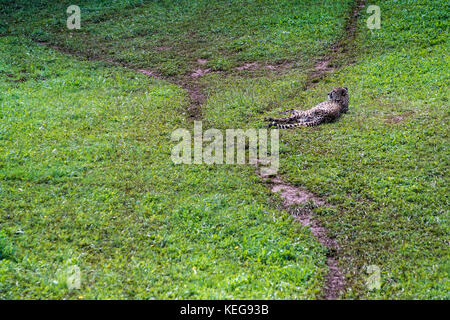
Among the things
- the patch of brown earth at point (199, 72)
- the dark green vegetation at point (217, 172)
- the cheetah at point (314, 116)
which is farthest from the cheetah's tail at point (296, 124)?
the patch of brown earth at point (199, 72)

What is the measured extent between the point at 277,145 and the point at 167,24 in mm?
11254

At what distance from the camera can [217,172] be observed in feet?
32.3

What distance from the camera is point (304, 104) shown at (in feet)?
43.3

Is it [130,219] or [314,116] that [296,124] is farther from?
[130,219]

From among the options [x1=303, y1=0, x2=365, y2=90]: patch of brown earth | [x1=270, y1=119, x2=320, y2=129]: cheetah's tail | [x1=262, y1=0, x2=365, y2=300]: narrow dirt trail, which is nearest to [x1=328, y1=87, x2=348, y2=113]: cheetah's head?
[x1=270, y1=119, x2=320, y2=129]: cheetah's tail

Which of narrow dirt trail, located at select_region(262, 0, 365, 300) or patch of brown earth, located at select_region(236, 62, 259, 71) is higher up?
patch of brown earth, located at select_region(236, 62, 259, 71)

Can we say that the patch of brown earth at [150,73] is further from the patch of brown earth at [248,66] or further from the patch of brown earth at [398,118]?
the patch of brown earth at [398,118]

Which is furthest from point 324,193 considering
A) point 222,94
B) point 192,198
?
point 222,94

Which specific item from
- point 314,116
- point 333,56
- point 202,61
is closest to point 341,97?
point 314,116

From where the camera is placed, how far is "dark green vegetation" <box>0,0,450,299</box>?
6.97m

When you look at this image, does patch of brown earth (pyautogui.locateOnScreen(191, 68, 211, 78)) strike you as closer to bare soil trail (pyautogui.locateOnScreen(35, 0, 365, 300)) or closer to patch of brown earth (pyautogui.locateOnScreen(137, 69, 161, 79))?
bare soil trail (pyautogui.locateOnScreen(35, 0, 365, 300))

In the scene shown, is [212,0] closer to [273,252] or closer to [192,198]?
[192,198]

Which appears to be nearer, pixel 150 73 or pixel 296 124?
pixel 296 124

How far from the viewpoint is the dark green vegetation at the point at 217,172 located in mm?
6969
